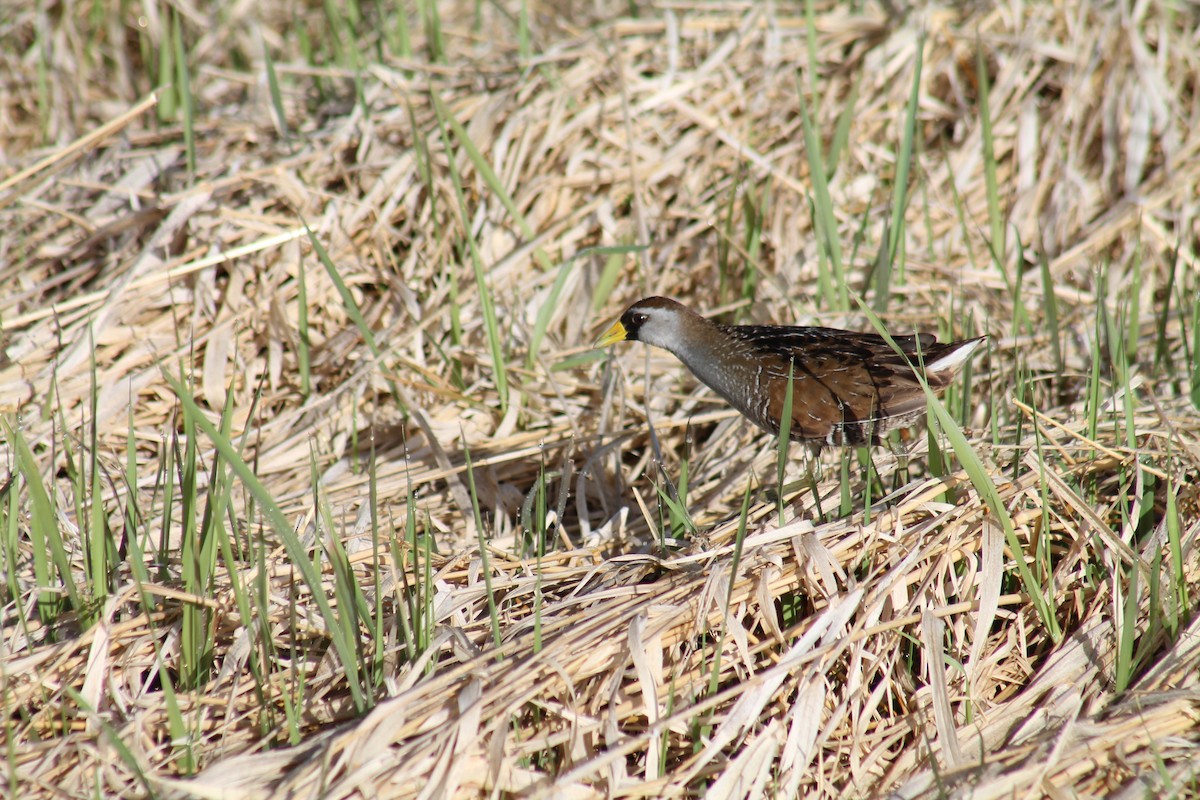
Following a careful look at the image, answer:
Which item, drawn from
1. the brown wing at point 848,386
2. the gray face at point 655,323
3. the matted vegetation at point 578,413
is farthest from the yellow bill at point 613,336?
the brown wing at point 848,386

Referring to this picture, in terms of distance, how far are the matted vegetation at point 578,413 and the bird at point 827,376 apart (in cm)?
15

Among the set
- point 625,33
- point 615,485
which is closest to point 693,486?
point 615,485

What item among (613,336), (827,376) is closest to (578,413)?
(613,336)

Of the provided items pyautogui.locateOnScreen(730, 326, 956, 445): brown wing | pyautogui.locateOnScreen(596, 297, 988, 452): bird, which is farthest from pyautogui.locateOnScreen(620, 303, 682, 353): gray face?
pyautogui.locateOnScreen(730, 326, 956, 445): brown wing

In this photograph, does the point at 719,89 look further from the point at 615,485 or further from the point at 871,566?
the point at 871,566

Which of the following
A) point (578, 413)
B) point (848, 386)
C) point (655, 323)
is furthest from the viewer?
point (578, 413)

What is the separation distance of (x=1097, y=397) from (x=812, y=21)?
226 centimetres

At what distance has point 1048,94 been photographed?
4.91 meters

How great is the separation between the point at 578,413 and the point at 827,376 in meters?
1.09

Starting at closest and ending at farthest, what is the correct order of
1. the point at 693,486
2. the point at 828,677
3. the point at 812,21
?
the point at 828,677 → the point at 693,486 → the point at 812,21

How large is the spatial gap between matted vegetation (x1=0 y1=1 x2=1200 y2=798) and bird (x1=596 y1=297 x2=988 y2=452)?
15 centimetres

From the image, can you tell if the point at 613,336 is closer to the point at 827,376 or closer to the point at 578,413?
the point at 578,413

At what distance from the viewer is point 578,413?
3947 millimetres

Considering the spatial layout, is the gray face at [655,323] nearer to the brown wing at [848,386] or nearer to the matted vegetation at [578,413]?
the matted vegetation at [578,413]
